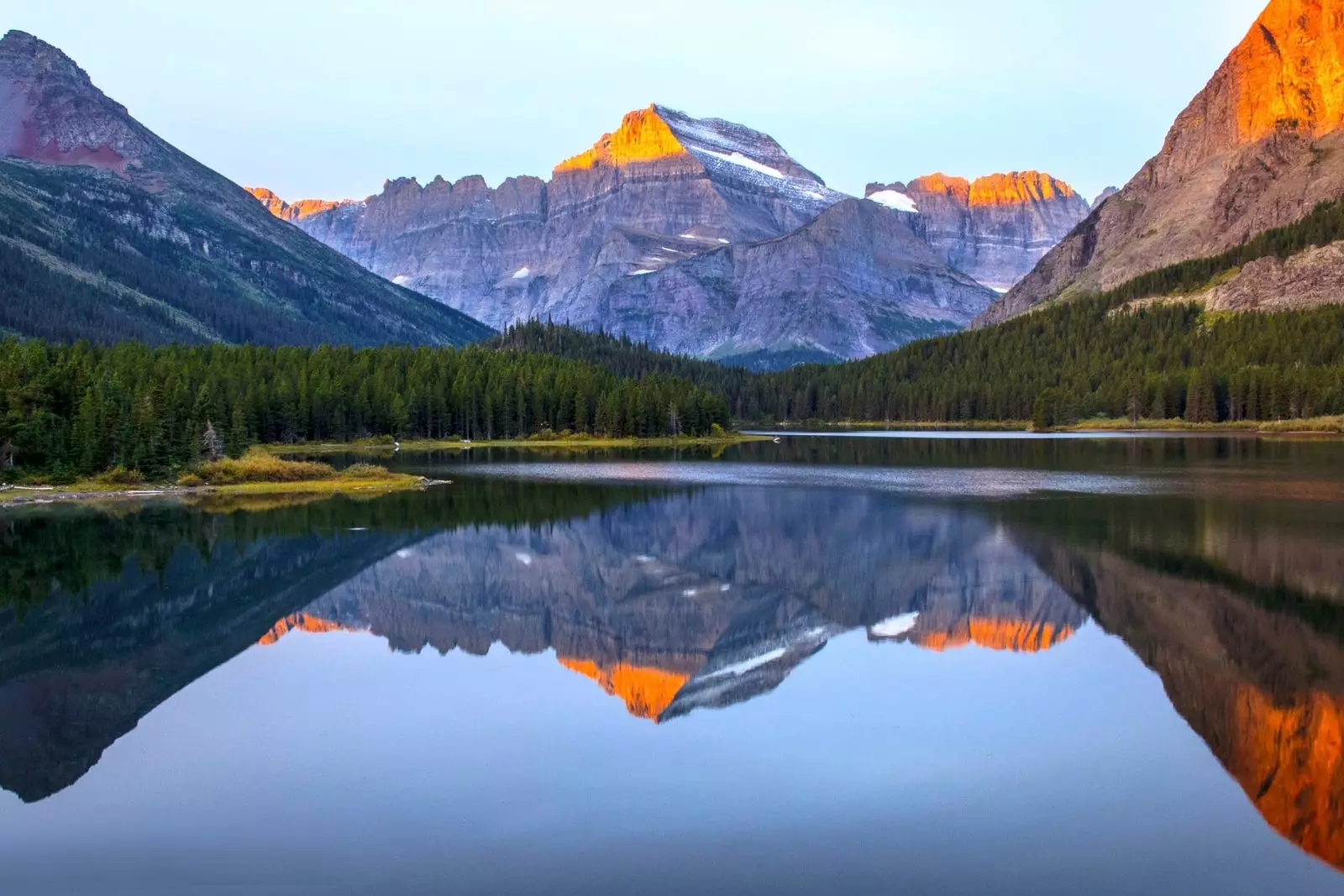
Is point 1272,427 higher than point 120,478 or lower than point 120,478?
higher

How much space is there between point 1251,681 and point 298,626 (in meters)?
30.2

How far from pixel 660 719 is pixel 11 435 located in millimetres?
76223

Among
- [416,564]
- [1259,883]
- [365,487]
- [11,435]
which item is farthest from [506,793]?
[11,435]

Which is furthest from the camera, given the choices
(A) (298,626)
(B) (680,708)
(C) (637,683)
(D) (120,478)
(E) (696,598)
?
(D) (120,478)

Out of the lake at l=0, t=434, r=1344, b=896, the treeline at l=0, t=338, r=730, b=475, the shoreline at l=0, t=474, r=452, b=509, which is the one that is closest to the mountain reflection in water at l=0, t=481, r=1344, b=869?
the lake at l=0, t=434, r=1344, b=896

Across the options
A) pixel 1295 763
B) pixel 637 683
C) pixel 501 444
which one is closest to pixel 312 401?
pixel 501 444

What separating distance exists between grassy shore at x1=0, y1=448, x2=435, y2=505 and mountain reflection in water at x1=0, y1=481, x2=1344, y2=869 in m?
13.2

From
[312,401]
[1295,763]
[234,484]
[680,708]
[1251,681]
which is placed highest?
[312,401]

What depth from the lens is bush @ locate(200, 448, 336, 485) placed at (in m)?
90.5

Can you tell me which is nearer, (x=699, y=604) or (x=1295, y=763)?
(x=1295, y=763)

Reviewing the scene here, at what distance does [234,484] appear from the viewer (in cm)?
8981

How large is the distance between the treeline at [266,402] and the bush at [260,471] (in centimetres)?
288

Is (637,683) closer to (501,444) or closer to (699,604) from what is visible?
(699,604)

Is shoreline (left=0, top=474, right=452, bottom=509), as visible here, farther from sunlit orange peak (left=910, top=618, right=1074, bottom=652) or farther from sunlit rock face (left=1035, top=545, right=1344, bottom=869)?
sunlit rock face (left=1035, top=545, right=1344, bottom=869)
